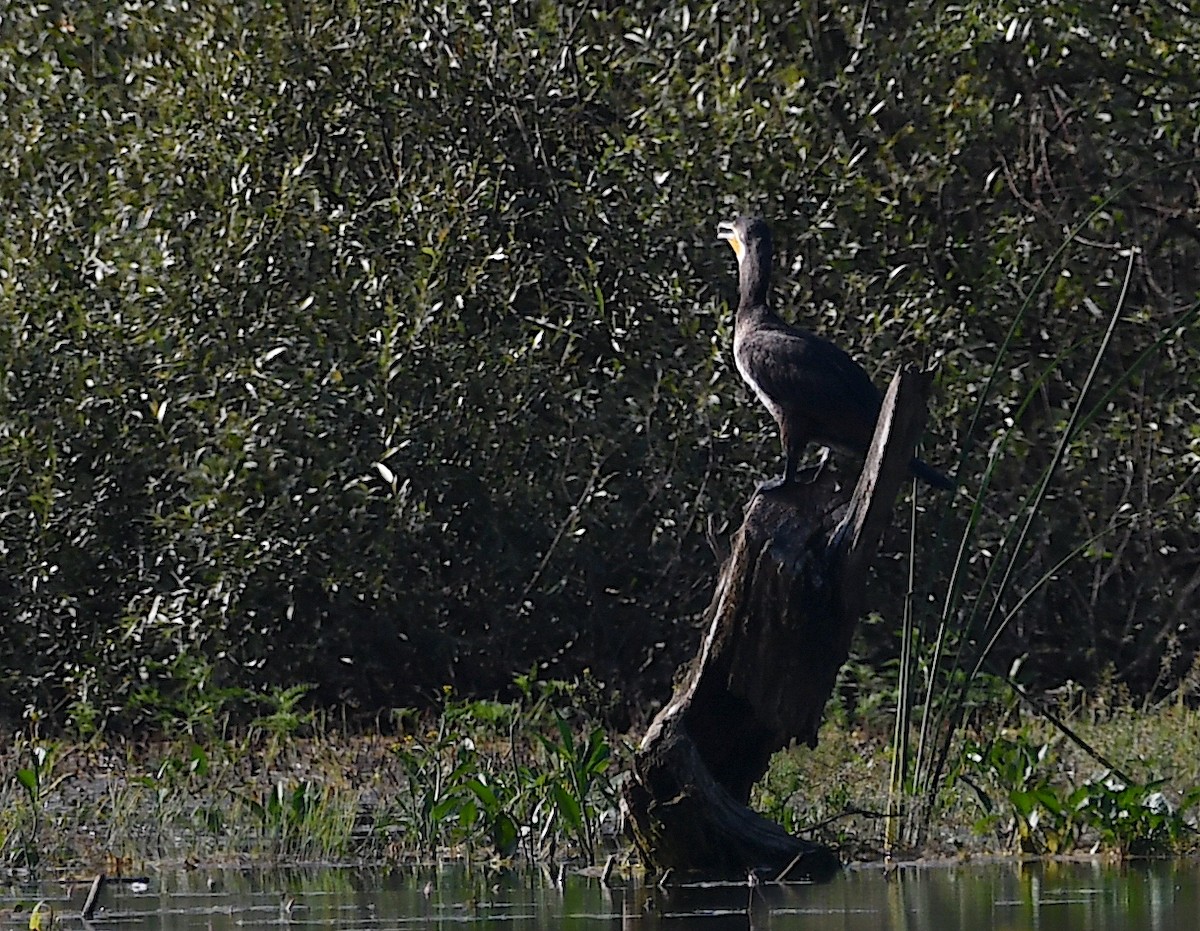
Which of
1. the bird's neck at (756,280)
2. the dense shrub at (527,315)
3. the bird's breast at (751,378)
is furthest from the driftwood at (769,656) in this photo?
the dense shrub at (527,315)

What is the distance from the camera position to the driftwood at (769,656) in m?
7.73

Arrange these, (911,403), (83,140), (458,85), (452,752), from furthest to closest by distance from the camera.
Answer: (83,140)
(458,85)
(452,752)
(911,403)

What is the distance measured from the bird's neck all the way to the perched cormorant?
15cm

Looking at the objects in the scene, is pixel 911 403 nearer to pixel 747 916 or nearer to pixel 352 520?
pixel 747 916

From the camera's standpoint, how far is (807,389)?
329 inches

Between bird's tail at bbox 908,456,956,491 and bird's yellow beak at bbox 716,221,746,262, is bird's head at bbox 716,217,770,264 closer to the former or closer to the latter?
bird's yellow beak at bbox 716,221,746,262

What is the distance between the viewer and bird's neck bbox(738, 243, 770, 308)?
888 cm

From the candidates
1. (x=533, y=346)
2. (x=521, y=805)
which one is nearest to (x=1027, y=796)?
(x=521, y=805)

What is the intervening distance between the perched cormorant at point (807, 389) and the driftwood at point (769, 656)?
0.34 metres

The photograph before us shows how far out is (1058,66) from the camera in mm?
12469

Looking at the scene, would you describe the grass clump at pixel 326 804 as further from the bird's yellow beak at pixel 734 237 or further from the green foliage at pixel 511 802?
the bird's yellow beak at pixel 734 237

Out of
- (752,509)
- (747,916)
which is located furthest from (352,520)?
(747,916)

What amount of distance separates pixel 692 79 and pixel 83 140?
3.61m

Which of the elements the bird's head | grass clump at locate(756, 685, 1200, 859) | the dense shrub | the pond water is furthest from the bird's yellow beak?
the dense shrub
